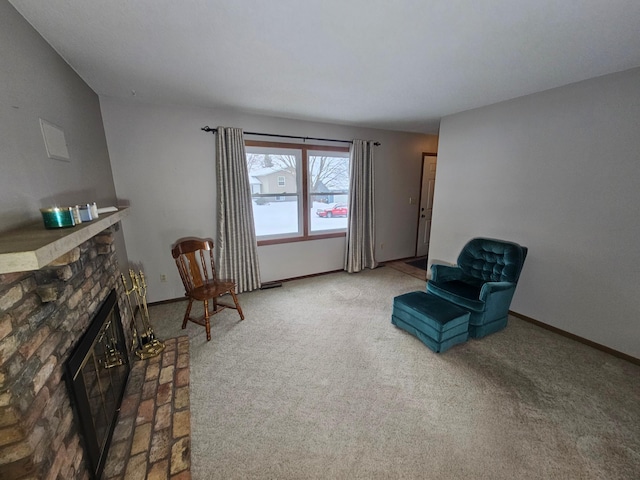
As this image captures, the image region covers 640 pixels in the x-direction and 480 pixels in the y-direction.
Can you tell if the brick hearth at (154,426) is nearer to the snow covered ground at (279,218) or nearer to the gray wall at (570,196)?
the snow covered ground at (279,218)

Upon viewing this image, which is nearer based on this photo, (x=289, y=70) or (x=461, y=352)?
(x=289, y=70)

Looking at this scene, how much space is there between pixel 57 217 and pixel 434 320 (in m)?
2.53

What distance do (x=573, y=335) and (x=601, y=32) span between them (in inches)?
99.0

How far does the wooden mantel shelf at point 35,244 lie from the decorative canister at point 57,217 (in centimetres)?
3

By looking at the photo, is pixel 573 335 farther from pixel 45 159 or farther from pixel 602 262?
pixel 45 159

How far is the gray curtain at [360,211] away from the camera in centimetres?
398

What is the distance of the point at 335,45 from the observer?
1.65m

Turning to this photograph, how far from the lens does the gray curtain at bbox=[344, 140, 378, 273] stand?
3979 mm

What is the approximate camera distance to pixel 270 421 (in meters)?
1.63

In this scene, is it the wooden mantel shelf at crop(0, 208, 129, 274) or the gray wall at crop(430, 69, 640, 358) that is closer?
the wooden mantel shelf at crop(0, 208, 129, 274)

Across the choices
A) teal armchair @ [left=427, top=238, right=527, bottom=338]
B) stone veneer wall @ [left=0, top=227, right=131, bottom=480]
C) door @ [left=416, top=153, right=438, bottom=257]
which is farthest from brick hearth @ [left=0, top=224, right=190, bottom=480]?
door @ [left=416, top=153, right=438, bottom=257]

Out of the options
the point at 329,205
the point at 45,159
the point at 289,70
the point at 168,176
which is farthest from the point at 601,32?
the point at 168,176

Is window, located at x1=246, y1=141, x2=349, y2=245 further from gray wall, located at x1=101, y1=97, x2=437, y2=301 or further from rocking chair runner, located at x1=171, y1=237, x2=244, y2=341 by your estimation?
rocking chair runner, located at x1=171, y1=237, x2=244, y2=341

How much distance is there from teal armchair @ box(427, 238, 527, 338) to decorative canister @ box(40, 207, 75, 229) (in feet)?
9.59
